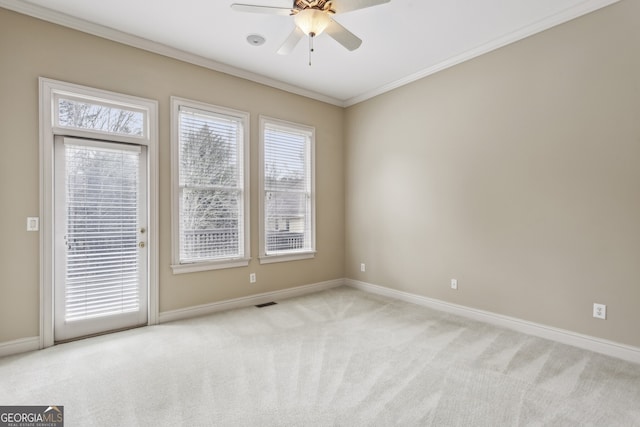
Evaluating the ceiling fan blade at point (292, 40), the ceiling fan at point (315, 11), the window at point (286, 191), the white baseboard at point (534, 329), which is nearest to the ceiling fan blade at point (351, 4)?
the ceiling fan at point (315, 11)

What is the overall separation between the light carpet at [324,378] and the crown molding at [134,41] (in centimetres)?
297

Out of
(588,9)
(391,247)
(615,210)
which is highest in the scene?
(588,9)

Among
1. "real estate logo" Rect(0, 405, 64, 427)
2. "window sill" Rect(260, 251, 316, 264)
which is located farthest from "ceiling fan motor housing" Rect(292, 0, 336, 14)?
"real estate logo" Rect(0, 405, 64, 427)

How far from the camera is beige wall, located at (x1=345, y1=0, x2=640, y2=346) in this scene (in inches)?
105

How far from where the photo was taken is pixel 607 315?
273 centimetres

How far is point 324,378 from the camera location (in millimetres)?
2350

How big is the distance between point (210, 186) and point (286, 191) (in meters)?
1.13

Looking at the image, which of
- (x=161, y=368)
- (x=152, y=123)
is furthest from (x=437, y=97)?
(x=161, y=368)

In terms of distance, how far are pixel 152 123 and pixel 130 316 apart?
2.07m

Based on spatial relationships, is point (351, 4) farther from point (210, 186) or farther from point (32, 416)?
point (32, 416)

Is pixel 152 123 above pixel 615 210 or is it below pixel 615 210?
above

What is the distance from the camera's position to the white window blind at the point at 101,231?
3066 mm

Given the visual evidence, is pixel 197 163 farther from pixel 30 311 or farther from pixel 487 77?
pixel 487 77

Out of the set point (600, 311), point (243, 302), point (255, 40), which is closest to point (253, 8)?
point (255, 40)
